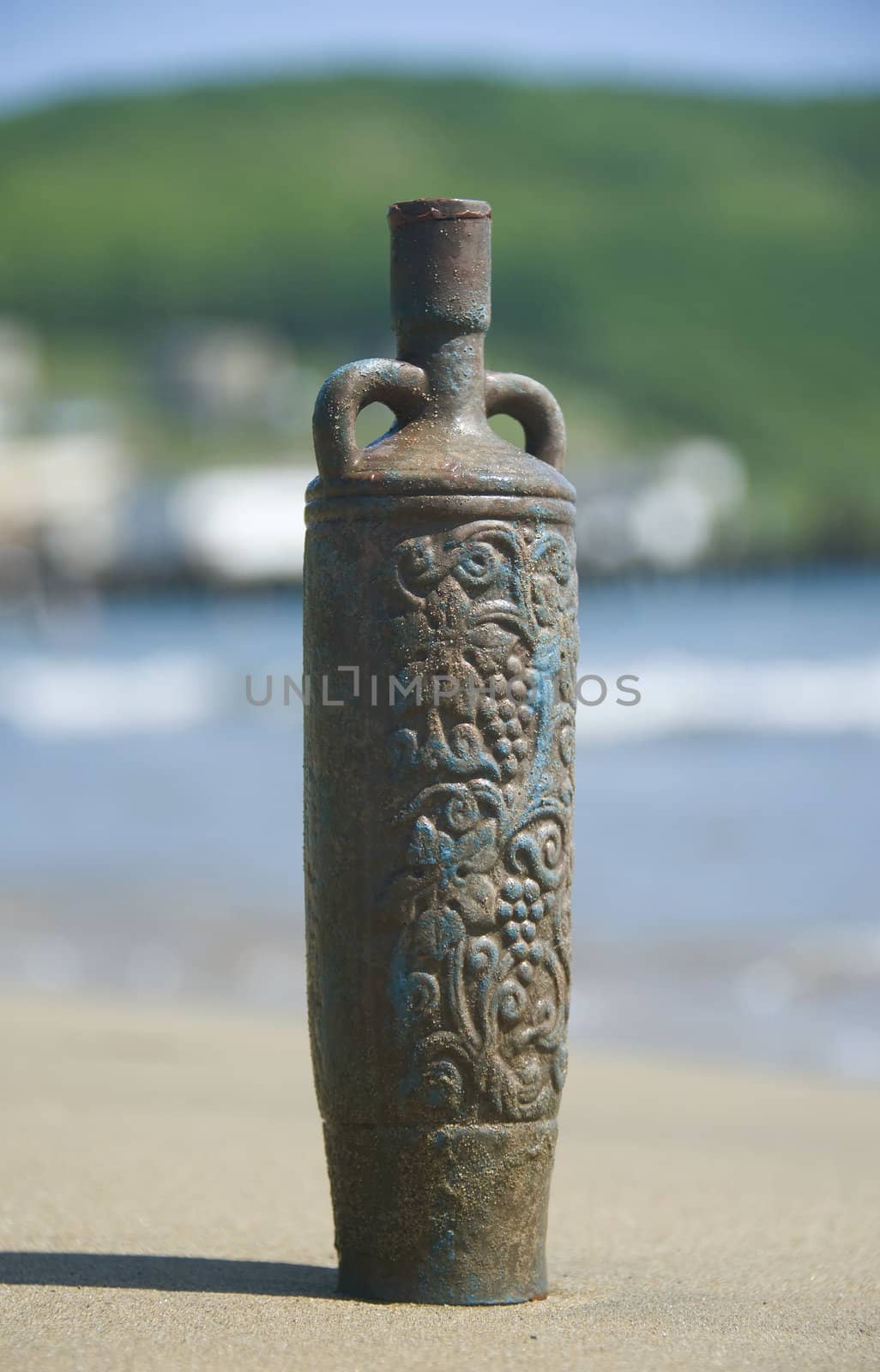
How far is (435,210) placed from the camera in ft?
11.4

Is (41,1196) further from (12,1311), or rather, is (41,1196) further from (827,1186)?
(827,1186)

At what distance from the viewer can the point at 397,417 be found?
3547 mm

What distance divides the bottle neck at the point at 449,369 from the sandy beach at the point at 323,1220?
5.88 feet

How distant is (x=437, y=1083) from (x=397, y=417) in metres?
1.36

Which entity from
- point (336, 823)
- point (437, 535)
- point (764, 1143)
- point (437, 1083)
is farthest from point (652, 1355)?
point (764, 1143)

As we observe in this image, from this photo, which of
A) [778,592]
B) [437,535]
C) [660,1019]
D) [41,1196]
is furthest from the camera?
[778,592]

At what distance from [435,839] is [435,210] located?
4.20 feet

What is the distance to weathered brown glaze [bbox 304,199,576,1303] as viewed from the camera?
131 inches

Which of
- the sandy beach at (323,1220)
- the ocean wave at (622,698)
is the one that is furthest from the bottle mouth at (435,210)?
the ocean wave at (622,698)

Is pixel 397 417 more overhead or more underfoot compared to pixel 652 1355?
more overhead

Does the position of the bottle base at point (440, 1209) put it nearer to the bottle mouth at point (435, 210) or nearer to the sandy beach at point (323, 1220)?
the sandy beach at point (323, 1220)

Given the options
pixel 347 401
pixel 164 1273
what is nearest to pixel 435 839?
pixel 347 401

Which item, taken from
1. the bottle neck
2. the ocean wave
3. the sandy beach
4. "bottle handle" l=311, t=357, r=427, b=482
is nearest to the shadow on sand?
the sandy beach

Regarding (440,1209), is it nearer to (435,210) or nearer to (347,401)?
(347,401)
